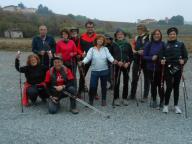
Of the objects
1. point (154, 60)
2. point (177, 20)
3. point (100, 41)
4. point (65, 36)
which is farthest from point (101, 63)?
point (177, 20)

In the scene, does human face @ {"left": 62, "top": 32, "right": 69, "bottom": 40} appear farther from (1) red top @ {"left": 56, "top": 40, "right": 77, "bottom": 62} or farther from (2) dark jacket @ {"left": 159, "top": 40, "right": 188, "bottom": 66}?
(2) dark jacket @ {"left": 159, "top": 40, "right": 188, "bottom": 66}

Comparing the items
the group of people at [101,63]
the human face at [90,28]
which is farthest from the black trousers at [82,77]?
the human face at [90,28]

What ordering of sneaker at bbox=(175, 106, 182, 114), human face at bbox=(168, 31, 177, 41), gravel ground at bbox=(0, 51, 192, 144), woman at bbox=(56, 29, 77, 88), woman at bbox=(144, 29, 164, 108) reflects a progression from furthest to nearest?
woman at bbox=(56, 29, 77, 88) → woman at bbox=(144, 29, 164, 108) → sneaker at bbox=(175, 106, 182, 114) → human face at bbox=(168, 31, 177, 41) → gravel ground at bbox=(0, 51, 192, 144)

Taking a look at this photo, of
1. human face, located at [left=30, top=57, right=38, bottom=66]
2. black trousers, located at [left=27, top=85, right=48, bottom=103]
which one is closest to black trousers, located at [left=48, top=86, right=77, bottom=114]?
black trousers, located at [left=27, top=85, right=48, bottom=103]

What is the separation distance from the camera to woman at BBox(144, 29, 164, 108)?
8.52 meters

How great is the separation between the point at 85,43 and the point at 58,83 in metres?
1.48

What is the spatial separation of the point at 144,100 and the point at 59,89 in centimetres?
246

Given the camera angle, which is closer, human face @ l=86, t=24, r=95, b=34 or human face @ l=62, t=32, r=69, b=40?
human face @ l=62, t=32, r=69, b=40

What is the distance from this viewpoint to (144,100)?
30.9 ft

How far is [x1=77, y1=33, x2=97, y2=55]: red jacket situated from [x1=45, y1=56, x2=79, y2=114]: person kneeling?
99 centimetres

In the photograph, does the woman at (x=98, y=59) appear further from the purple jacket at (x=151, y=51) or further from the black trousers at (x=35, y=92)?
the black trousers at (x=35, y=92)

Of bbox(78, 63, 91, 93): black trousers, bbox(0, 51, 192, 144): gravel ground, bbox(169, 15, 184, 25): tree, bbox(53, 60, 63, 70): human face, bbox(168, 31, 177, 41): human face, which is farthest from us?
bbox(169, 15, 184, 25): tree

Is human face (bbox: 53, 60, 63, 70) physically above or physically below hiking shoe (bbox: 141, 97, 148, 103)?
above

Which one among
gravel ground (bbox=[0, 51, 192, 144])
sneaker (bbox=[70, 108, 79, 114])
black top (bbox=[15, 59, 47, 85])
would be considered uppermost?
black top (bbox=[15, 59, 47, 85])
